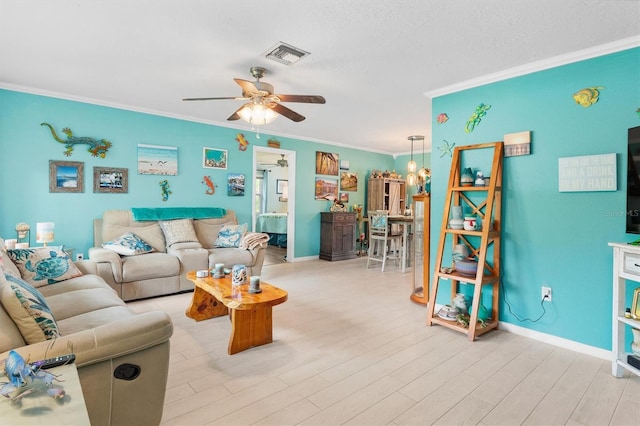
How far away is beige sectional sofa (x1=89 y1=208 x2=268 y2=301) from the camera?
3537mm

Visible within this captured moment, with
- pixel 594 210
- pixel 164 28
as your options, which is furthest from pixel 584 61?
pixel 164 28

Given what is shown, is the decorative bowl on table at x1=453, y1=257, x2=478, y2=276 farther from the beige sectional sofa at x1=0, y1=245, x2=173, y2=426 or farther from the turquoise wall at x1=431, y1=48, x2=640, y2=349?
the beige sectional sofa at x1=0, y1=245, x2=173, y2=426

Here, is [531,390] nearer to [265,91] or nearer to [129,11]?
[265,91]

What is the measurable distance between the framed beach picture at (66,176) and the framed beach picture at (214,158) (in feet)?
5.08

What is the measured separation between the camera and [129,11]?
2115 mm

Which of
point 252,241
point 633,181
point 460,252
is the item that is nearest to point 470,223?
point 460,252

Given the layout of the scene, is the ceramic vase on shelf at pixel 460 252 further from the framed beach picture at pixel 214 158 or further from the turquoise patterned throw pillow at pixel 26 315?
the framed beach picture at pixel 214 158

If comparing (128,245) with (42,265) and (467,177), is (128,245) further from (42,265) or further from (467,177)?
(467,177)

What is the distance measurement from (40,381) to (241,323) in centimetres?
158

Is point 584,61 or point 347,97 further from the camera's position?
point 347,97

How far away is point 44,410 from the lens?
34.2 inches

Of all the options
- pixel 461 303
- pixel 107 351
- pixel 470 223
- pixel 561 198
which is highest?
pixel 561 198

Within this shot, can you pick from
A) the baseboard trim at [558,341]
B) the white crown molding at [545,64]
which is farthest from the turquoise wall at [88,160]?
the baseboard trim at [558,341]

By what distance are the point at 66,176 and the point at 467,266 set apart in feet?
15.2
